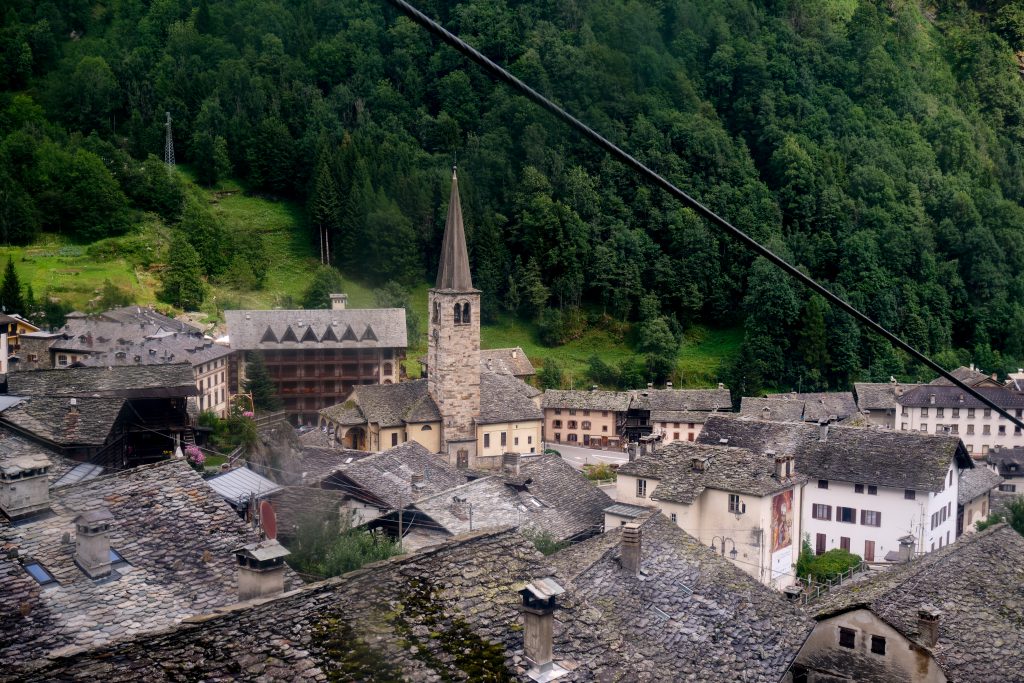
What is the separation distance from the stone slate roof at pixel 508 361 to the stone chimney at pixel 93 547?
35.7 meters

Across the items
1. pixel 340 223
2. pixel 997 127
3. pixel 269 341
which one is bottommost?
pixel 269 341

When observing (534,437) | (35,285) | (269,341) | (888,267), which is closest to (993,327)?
(888,267)

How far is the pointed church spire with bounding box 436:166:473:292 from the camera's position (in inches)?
1464

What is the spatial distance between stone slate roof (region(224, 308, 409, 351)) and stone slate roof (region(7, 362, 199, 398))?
13115 mm

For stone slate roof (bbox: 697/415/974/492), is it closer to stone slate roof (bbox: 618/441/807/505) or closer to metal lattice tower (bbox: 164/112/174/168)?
stone slate roof (bbox: 618/441/807/505)

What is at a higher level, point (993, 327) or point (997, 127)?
point (997, 127)

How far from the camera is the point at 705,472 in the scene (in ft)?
74.3

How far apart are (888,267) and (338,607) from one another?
199ft

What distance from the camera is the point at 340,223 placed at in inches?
2185

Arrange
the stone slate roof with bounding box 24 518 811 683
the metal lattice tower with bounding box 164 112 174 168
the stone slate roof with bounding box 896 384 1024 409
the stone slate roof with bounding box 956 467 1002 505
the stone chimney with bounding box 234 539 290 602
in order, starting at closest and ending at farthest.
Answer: the stone slate roof with bounding box 24 518 811 683 → the stone chimney with bounding box 234 539 290 602 → the stone slate roof with bounding box 956 467 1002 505 → the stone slate roof with bounding box 896 384 1024 409 → the metal lattice tower with bounding box 164 112 174 168

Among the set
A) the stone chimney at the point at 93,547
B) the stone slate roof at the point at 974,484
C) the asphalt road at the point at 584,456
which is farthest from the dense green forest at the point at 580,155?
the stone chimney at the point at 93,547

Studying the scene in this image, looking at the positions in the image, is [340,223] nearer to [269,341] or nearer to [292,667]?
[269,341]

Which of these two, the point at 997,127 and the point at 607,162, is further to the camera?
the point at 997,127

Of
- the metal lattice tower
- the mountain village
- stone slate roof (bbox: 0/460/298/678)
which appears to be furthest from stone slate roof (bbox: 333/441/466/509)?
the metal lattice tower
